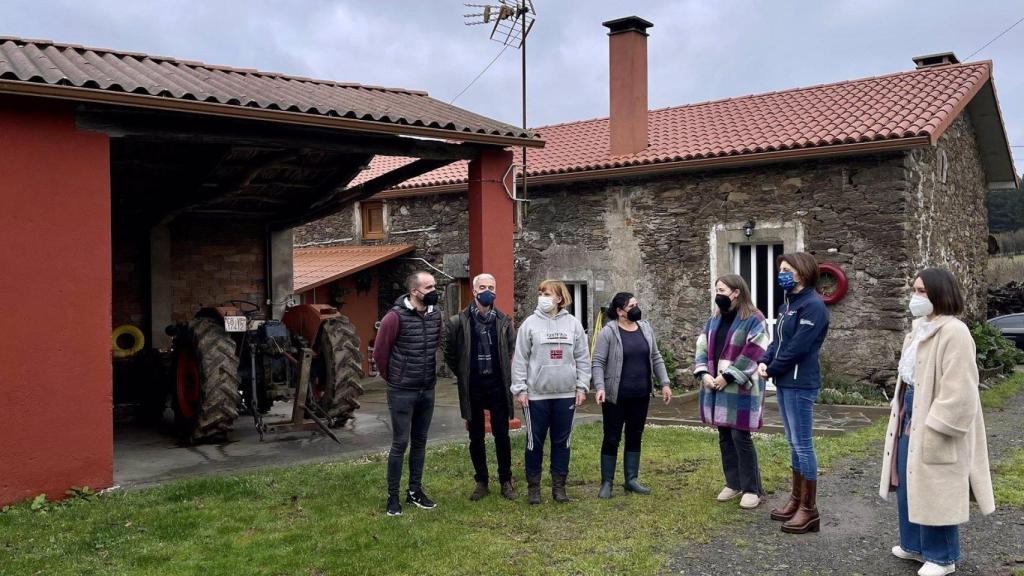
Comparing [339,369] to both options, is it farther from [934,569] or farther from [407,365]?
[934,569]

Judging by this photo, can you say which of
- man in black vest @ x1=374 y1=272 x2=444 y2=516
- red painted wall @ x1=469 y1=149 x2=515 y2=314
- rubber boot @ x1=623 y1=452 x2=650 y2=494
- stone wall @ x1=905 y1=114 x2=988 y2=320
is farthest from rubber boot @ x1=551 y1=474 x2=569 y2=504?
stone wall @ x1=905 y1=114 x2=988 y2=320

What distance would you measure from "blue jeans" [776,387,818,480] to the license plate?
5.09m

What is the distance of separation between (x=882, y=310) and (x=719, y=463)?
205 inches

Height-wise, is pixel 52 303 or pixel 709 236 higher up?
pixel 709 236

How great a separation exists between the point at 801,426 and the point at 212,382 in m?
4.96

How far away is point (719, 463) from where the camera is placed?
698cm

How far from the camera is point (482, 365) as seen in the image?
A: 588 cm

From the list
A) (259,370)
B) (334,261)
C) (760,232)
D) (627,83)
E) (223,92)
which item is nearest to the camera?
(223,92)

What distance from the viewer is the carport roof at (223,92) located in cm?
600

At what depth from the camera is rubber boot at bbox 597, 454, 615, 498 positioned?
19.6 feet

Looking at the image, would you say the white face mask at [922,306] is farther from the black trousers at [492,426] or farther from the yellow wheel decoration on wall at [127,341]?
the yellow wheel decoration on wall at [127,341]

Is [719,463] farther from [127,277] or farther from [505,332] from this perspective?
[127,277]

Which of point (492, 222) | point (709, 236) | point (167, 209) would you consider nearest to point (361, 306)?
point (167, 209)

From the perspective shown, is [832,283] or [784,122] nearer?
[832,283]
